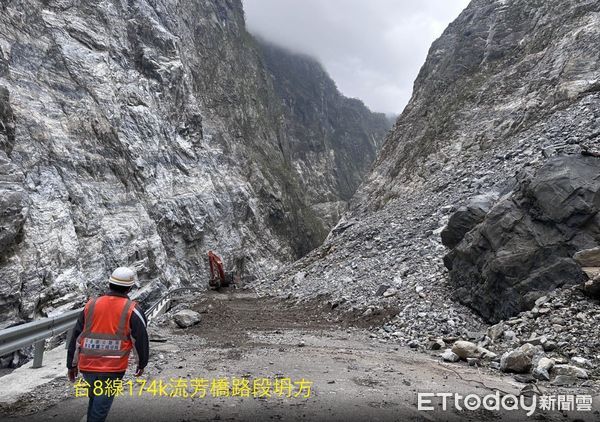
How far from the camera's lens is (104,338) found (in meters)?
3.69

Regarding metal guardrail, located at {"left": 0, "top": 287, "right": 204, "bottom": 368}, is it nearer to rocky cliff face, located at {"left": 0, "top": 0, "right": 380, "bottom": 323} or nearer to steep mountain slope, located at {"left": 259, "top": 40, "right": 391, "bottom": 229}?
rocky cliff face, located at {"left": 0, "top": 0, "right": 380, "bottom": 323}

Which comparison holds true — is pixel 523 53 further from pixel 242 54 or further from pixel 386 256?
pixel 242 54

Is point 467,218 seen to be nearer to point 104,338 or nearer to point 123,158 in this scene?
point 104,338

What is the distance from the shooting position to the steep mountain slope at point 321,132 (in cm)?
8875

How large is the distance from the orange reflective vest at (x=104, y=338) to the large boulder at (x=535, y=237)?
7469mm

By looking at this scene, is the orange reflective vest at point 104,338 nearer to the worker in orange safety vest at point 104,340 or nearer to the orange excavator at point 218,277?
the worker in orange safety vest at point 104,340

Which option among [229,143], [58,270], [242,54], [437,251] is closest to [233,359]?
[437,251]

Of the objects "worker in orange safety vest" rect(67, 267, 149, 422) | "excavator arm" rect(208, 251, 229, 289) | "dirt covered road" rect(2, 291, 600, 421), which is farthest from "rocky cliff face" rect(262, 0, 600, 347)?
"worker in orange safety vest" rect(67, 267, 149, 422)

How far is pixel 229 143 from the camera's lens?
50.7 metres

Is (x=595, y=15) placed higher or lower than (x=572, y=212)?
higher

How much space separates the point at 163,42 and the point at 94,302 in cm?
4190

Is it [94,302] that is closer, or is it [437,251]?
[94,302]

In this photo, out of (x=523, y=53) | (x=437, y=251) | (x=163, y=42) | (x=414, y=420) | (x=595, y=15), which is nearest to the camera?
(x=414, y=420)

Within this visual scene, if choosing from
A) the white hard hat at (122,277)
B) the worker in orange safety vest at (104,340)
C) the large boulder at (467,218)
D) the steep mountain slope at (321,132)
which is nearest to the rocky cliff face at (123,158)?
the worker in orange safety vest at (104,340)
